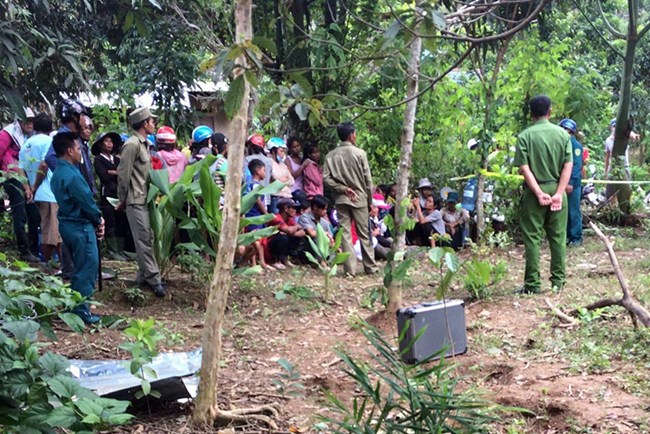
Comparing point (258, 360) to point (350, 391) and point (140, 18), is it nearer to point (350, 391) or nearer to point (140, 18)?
point (350, 391)

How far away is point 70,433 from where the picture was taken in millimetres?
3635

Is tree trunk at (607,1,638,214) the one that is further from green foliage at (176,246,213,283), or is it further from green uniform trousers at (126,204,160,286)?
green uniform trousers at (126,204,160,286)

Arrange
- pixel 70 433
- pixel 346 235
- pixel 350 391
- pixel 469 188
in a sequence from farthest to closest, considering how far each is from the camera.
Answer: pixel 469 188 < pixel 346 235 < pixel 350 391 < pixel 70 433

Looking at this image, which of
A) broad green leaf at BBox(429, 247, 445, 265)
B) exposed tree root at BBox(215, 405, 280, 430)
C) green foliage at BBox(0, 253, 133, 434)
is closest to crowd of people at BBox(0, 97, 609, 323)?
broad green leaf at BBox(429, 247, 445, 265)

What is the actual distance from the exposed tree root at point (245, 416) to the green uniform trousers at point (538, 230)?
3.46m

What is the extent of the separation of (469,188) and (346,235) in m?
2.75

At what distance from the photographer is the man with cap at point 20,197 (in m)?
7.85

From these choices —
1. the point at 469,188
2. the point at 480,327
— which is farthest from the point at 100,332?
the point at 469,188

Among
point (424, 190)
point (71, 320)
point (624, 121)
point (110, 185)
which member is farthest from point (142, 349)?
point (624, 121)

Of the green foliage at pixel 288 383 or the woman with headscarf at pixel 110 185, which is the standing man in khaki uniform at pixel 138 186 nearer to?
the woman with headscarf at pixel 110 185

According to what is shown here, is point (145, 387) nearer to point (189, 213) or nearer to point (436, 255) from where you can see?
point (436, 255)

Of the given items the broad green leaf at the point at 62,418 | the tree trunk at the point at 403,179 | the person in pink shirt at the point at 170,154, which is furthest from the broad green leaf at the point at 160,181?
the broad green leaf at the point at 62,418

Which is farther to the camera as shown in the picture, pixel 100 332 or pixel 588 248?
pixel 588 248

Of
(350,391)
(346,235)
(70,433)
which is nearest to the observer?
(70,433)
